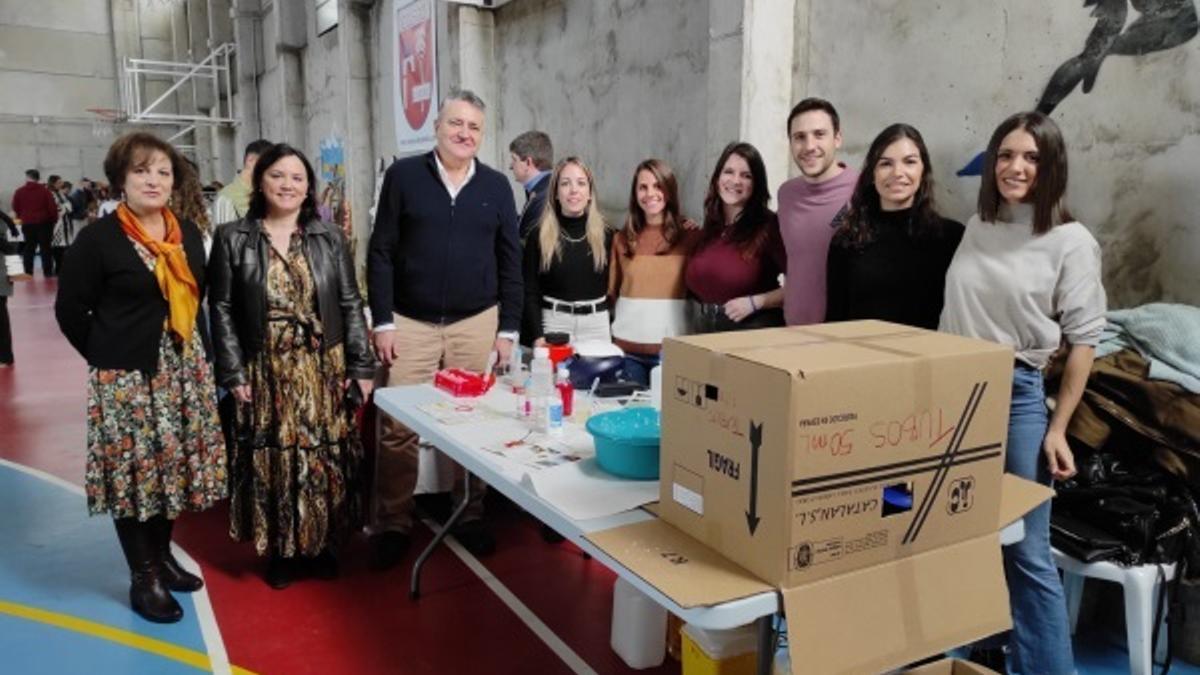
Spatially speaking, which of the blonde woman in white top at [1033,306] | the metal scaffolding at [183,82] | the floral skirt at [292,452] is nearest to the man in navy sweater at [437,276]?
the floral skirt at [292,452]

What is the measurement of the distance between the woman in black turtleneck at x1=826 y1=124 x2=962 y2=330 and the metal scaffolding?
1293cm

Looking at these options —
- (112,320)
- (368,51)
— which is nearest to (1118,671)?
(112,320)

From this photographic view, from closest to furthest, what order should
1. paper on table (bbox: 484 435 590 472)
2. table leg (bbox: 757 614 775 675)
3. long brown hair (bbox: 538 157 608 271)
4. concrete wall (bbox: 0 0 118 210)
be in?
table leg (bbox: 757 614 775 675) < paper on table (bbox: 484 435 590 472) < long brown hair (bbox: 538 157 608 271) < concrete wall (bbox: 0 0 118 210)

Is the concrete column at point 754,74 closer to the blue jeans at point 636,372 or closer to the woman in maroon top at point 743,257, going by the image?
the woman in maroon top at point 743,257

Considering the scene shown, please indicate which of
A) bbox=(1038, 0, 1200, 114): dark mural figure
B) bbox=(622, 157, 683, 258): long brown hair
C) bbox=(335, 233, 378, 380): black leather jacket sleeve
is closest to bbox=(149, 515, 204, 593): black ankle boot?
bbox=(335, 233, 378, 380): black leather jacket sleeve

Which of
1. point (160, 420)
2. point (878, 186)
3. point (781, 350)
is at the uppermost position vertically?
point (878, 186)

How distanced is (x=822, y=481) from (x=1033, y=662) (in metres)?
1.29

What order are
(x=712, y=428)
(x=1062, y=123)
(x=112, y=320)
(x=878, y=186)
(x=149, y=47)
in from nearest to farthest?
(x=712, y=428) < (x=878, y=186) < (x=112, y=320) < (x=1062, y=123) < (x=149, y=47)

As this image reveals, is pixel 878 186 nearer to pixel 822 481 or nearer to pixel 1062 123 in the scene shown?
pixel 1062 123

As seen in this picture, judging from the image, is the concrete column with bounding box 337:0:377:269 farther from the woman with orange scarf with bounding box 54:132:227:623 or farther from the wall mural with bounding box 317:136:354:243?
the woman with orange scarf with bounding box 54:132:227:623

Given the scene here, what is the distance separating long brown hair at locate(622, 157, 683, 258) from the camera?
2.91 m

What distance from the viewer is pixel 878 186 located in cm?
215

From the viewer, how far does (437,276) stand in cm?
274

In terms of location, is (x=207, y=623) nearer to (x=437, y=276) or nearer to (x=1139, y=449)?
(x=437, y=276)
